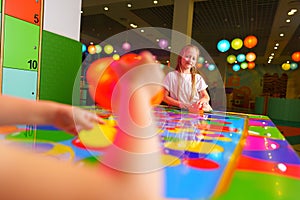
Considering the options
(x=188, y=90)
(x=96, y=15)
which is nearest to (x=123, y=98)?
(x=188, y=90)

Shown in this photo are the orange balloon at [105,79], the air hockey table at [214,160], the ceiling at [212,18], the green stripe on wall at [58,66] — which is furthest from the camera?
the ceiling at [212,18]

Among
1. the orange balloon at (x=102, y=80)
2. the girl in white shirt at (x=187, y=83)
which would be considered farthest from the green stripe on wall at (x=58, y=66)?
the orange balloon at (x=102, y=80)

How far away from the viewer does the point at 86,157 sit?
0.59 metres

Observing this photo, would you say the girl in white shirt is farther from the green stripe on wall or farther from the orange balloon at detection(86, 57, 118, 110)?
the orange balloon at detection(86, 57, 118, 110)

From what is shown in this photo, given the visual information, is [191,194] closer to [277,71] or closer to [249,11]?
[249,11]

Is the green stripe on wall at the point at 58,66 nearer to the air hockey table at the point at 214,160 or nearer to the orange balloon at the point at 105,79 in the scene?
the air hockey table at the point at 214,160

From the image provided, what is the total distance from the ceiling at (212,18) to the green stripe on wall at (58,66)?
6.75 feet

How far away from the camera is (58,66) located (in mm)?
2055

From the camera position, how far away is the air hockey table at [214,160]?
1.47 ft

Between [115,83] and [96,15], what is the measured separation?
263 inches

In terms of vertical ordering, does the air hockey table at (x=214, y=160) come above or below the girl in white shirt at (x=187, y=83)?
below

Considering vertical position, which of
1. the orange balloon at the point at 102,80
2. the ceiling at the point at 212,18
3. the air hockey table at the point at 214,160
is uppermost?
the ceiling at the point at 212,18

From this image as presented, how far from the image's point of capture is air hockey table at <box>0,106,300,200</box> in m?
0.45

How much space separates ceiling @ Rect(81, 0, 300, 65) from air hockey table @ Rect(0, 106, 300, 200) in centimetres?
342
